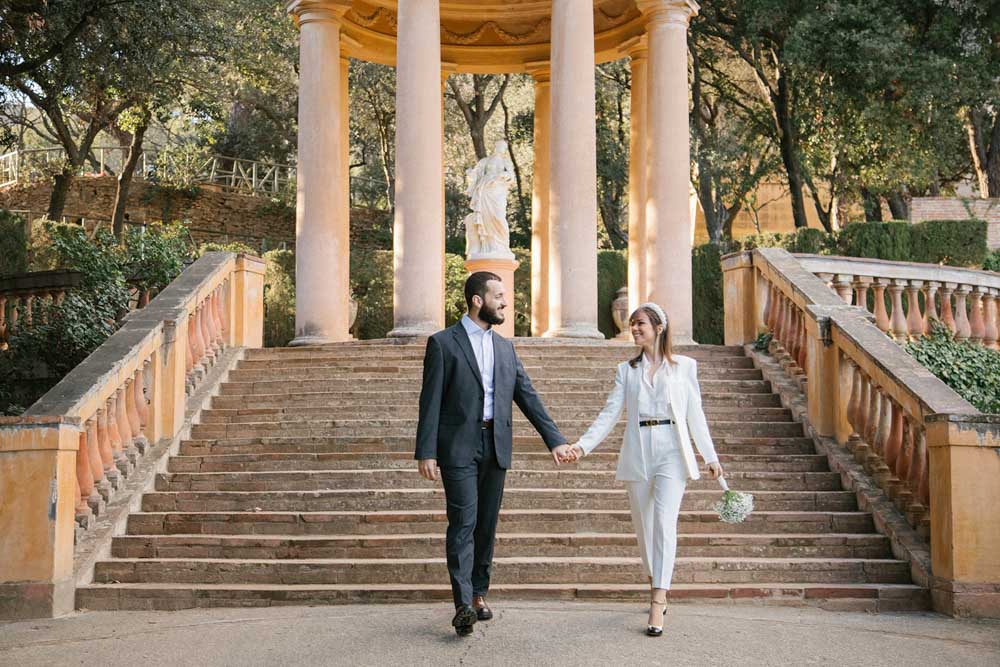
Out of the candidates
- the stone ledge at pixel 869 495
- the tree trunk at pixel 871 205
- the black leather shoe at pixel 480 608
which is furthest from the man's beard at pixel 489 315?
the tree trunk at pixel 871 205

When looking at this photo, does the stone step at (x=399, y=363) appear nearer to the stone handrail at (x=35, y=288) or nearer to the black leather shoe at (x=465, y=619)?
the stone handrail at (x=35, y=288)

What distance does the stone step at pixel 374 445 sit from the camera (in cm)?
1140

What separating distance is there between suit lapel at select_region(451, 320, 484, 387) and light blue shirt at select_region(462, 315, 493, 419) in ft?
0.07

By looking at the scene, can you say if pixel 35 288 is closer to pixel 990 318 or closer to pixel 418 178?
pixel 418 178

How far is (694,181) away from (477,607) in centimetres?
2974

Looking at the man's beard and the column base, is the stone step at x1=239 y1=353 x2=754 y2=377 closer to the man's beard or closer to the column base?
the column base

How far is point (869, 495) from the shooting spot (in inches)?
389

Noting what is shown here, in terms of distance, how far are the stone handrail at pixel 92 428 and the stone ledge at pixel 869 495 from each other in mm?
6199

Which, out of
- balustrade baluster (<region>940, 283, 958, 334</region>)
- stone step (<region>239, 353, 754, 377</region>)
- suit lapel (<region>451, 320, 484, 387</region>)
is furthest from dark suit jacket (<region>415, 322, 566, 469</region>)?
balustrade baluster (<region>940, 283, 958, 334</region>)

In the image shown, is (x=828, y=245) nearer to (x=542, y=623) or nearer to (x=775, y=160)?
(x=775, y=160)

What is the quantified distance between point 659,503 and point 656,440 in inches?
15.2

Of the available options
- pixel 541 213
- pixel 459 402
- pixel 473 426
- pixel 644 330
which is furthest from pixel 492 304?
pixel 541 213

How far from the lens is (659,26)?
60.1 ft

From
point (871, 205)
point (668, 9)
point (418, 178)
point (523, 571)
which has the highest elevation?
point (668, 9)
